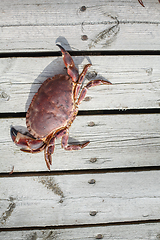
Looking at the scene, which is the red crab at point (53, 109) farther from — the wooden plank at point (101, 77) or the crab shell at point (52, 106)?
the wooden plank at point (101, 77)

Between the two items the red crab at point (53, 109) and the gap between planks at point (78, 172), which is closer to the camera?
the red crab at point (53, 109)

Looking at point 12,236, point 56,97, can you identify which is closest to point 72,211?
point 12,236

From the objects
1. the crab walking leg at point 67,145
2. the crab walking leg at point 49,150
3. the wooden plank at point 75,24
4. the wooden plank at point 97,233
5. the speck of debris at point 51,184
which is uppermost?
the wooden plank at point 75,24

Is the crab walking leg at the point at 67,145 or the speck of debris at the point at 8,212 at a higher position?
the crab walking leg at the point at 67,145

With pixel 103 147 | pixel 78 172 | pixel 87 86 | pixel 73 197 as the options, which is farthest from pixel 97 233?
pixel 87 86

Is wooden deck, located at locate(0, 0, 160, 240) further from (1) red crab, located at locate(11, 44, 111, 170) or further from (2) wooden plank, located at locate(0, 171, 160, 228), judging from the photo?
(1) red crab, located at locate(11, 44, 111, 170)

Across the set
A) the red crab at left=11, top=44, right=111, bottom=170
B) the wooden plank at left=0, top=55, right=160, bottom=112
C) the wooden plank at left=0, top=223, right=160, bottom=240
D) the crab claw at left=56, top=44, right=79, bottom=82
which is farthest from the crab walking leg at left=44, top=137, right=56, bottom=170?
the wooden plank at left=0, top=223, right=160, bottom=240

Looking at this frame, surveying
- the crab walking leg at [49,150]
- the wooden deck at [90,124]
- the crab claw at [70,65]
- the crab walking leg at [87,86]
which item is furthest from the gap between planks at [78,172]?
the crab claw at [70,65]
